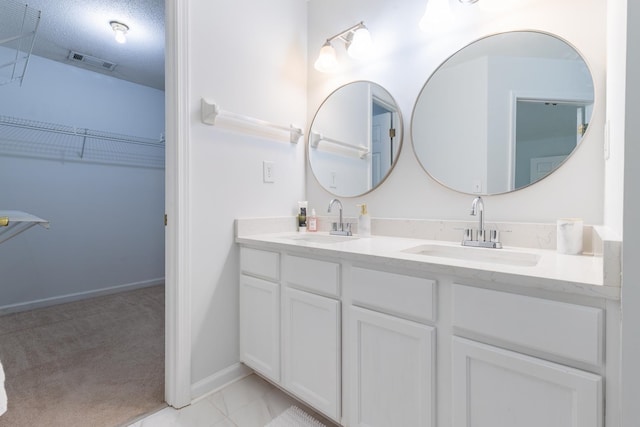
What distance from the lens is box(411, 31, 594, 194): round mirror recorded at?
1.22 metres

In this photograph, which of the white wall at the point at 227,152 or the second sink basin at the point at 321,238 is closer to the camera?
the white wall at the point at 227,152

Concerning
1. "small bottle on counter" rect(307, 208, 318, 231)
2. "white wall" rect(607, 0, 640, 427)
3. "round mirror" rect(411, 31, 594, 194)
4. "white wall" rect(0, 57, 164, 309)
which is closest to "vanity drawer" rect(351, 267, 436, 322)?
"white wall" rect(607, 0, 640, 427)

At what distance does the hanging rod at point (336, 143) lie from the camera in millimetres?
1832

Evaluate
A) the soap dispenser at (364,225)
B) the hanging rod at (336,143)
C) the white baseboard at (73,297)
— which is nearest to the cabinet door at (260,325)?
the soap dispenser at (364,225)

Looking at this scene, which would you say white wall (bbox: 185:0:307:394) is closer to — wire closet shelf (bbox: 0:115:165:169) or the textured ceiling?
the textured ceiling

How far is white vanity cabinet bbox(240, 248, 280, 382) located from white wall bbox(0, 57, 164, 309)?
2.36m

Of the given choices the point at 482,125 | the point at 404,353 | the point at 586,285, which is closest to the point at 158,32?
the point at 482,125

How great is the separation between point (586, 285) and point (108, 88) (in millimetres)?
4054

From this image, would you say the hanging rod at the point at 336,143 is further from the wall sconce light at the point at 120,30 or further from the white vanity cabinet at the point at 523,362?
the wall sconce light at the point at 120,30

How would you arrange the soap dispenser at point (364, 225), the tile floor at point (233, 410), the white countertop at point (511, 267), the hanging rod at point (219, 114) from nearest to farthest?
the white countertop at point (511, 267), the tile floor at point (233, 410), the hanging rod at point (219, 114), the soap dispenser at point (364, 225)

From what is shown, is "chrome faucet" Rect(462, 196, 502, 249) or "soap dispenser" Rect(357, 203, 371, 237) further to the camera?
"soap dispenser" Rect(357, 203, 371, 237)

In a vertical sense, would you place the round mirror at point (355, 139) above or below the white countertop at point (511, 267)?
above

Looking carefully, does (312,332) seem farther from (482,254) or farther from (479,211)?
(479,211)

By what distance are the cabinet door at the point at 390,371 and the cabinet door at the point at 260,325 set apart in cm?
44
